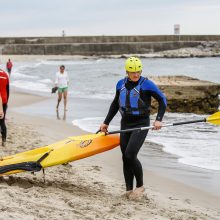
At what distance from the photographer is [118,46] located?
71.4 meters

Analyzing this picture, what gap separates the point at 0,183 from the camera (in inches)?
226

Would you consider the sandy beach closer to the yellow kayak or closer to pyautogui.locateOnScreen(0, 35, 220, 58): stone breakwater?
the yellow kayak

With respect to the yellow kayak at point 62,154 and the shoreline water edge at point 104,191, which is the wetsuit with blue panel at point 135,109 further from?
the shoreline water edge at point 104,191

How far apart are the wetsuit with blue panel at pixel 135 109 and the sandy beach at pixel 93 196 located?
52 cm

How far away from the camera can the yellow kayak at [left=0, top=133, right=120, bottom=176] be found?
5.89 metres

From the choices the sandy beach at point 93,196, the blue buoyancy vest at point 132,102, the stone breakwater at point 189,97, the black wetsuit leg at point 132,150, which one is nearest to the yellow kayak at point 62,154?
the sandy beach at point 93,196

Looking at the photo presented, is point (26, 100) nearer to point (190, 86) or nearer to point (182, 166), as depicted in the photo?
point (190, 86)

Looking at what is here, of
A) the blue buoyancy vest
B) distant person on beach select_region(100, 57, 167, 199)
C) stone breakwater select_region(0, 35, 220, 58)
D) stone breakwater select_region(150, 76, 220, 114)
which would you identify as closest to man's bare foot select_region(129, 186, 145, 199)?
distant person on beach select_region(100, 57, 167, 199)

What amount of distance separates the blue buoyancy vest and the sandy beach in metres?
0.96

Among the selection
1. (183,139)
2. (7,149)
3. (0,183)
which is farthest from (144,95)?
(183,139)

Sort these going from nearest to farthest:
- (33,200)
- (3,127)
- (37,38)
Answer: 1. (33,200)
2. (3,127)
3. (37,38)

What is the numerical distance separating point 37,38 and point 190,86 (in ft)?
210

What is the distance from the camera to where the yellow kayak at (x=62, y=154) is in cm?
589

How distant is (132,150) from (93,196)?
2.25 ft
